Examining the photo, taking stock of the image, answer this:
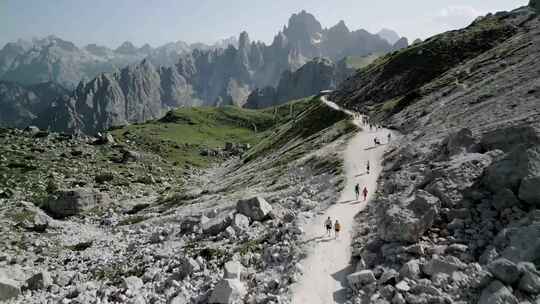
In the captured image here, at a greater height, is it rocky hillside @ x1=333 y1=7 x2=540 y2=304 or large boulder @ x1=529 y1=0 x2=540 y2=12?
large boulder @ x1=529 y1=0 x2=540 y2=12

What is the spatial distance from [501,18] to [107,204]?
5825 inches

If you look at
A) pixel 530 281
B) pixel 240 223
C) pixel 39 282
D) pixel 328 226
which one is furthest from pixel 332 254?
pixel 39 282

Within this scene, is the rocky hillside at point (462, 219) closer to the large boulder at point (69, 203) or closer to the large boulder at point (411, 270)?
the large boulder at point (411, 270)

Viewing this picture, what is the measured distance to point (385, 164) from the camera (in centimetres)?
5741

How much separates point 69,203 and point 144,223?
2222cm

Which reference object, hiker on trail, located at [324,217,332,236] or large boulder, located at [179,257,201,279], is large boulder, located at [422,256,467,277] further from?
large boulder, located at [179,257,201,279]

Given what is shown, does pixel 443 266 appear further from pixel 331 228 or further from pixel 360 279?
pixel 331 228

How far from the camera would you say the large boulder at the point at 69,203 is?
75.4m

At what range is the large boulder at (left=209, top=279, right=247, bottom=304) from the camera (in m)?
24.9

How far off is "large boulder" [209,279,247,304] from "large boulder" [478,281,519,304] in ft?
46.4

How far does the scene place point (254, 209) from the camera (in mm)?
43062

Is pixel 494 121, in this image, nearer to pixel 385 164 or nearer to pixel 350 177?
pixel 385 164

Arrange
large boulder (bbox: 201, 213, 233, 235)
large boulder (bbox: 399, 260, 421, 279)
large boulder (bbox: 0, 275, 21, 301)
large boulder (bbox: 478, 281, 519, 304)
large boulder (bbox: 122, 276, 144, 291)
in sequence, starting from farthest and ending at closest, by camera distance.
A: large boulder (bbox: 201, 213, 233, 235), large boulder (bbox: 0, 275, 21, 301), large boulder (bbox: 122, 276, 144, 291), large boulder (bbox: 399, 260, 421, 279), large boulder (bbox: 478, 281, 519, 304)

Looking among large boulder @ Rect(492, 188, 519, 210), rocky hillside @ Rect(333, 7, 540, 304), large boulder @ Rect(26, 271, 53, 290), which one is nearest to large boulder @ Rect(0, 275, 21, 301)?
large boulder @ Rect(26, 271, 53, 290)
